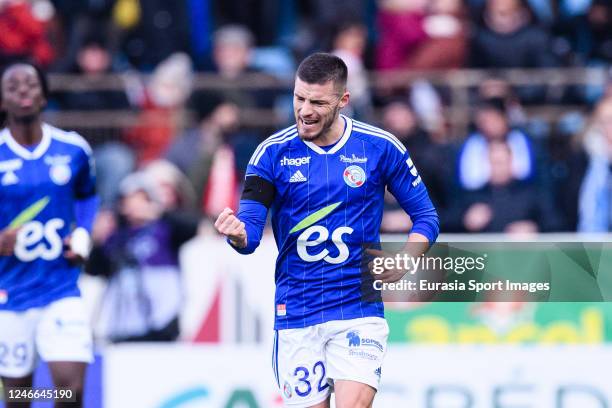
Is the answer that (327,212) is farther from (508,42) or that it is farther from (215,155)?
(508,42)

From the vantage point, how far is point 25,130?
9.80 m

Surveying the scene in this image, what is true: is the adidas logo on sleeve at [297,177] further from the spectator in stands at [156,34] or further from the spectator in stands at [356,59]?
the spectator in stands at [156,34]

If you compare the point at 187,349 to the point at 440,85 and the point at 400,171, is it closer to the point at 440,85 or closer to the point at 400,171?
the point at 400,171

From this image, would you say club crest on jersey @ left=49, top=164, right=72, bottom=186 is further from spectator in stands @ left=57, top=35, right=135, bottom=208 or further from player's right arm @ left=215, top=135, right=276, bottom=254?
spectator in stands @ left=57, top=35, right=135, bottom=208

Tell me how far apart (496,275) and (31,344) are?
3.59 meters

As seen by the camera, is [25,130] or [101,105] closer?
[25,130]

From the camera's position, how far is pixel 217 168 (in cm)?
1406

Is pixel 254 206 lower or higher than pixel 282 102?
lower

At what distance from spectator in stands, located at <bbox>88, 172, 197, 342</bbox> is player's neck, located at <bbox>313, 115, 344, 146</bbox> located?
4950 millimetres

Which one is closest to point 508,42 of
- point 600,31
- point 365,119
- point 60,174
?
point 600,31

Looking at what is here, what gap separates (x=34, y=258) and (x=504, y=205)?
5203 millimetres

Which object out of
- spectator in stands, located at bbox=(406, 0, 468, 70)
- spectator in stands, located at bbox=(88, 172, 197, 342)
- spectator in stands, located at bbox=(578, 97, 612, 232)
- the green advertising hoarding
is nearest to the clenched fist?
the green advertising hoarding

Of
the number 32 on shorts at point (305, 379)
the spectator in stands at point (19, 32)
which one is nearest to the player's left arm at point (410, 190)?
the number 32 on shorts at point (305, 379)

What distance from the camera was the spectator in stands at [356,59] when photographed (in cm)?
1485
